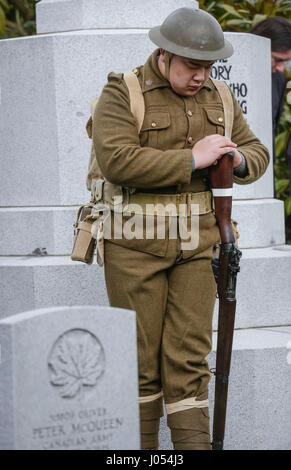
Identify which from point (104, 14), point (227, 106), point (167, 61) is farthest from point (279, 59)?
point (167, 61)

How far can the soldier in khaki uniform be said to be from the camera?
3.53m

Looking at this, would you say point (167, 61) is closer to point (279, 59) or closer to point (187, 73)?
point (187, 73)

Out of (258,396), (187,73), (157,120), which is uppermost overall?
(187,73)

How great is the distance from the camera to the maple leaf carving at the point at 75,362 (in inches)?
121

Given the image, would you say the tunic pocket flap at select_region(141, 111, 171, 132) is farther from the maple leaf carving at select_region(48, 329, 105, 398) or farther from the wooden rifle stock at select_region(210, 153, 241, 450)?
the maple leaf carving at select_region(48, 329, 105, 398)

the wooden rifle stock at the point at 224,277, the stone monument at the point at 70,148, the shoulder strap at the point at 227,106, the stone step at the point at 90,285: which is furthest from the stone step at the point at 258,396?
the shoulder strap at the point at 227,106

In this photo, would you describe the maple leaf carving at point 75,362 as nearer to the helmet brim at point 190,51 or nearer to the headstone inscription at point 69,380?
the headstone inscription at point 69,380

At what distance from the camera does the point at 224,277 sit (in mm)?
3740

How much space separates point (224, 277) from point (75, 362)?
90 centimetres

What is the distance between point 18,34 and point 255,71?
472cm

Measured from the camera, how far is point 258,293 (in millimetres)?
4938

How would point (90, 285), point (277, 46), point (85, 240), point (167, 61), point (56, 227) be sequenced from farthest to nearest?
1. point (277, 46)
2. point (56, 227)
3. point (90, 285)
4. point (85, 240)
5. point (167, 61)

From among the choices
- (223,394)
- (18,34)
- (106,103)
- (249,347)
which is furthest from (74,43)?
(18,34)

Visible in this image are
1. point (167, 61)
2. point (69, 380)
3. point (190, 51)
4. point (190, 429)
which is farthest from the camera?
point (190, 429)
